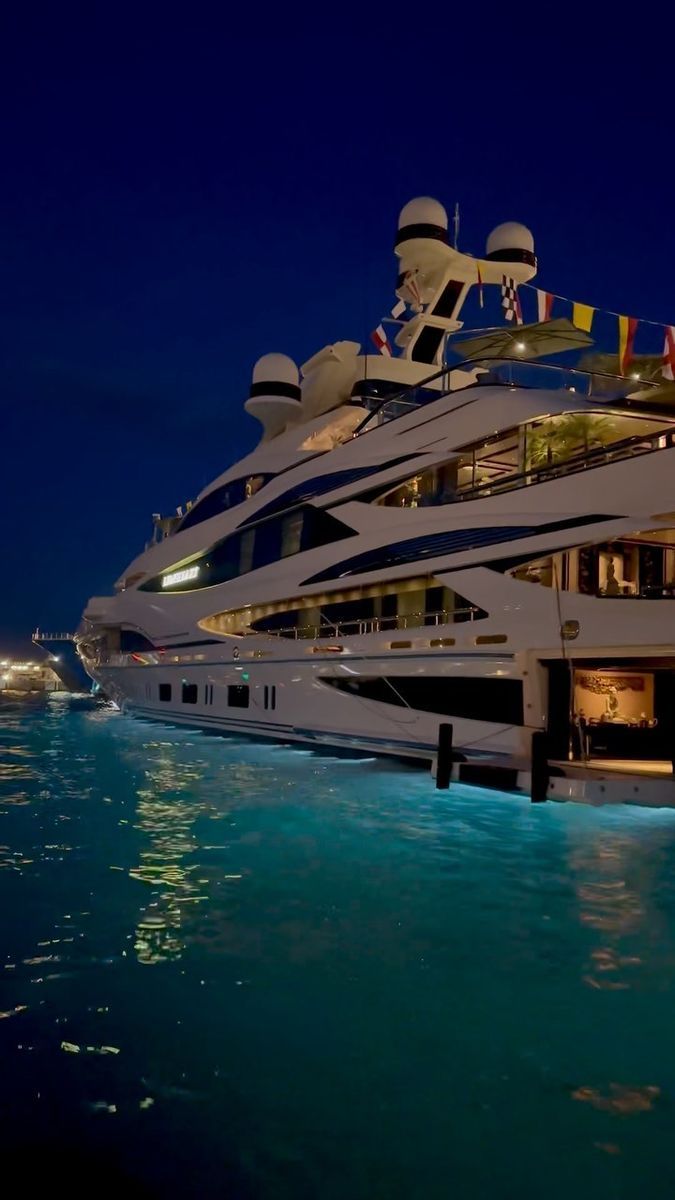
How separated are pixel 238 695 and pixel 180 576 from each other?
6109 mm

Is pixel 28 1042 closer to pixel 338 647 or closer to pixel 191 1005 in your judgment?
pixel 191 1005

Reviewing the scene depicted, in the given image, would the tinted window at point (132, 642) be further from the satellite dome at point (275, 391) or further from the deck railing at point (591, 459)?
the deck railing at point (591, 459)

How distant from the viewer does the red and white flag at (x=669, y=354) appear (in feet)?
44.2

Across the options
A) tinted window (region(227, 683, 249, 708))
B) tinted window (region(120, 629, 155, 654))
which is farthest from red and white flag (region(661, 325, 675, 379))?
tinted window (region(120, 629, 155, 654))

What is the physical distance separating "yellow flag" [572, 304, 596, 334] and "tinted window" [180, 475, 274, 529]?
10.3m

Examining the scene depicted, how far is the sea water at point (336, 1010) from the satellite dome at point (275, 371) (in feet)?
58.1

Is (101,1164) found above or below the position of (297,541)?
below

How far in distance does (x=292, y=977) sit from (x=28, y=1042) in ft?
5.66

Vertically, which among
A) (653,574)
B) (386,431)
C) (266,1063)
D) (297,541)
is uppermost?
(386,431)

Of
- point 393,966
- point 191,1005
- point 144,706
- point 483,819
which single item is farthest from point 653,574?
point 144,706

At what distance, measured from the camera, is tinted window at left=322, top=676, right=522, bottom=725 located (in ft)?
46.6

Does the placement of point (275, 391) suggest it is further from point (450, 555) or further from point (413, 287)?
point (450, 555)

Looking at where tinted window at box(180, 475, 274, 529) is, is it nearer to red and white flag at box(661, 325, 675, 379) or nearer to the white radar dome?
the white radar dome

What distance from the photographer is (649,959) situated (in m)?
6.15
